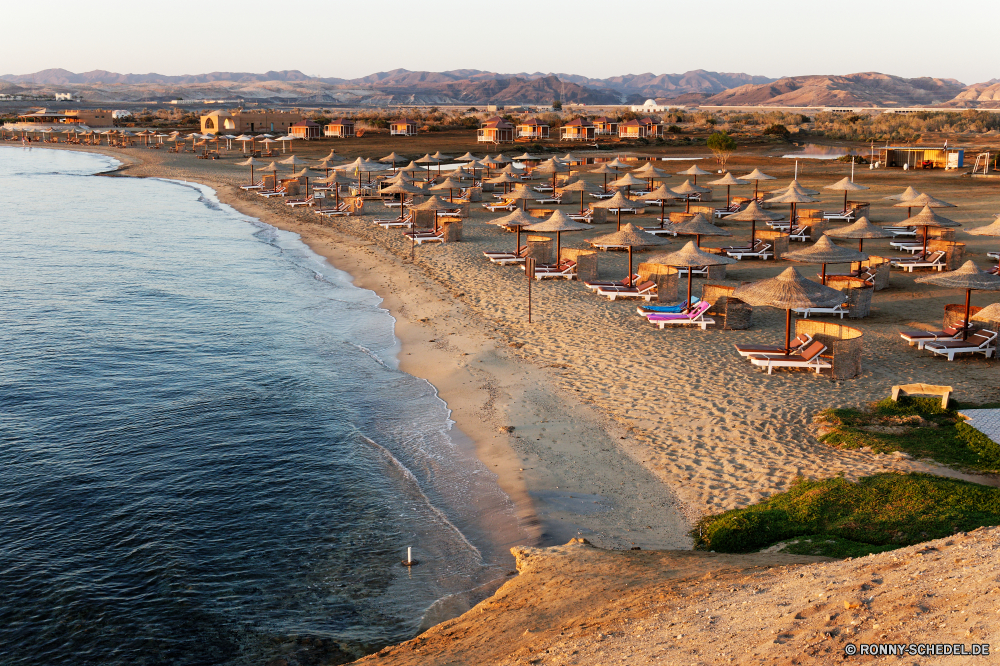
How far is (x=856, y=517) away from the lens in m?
8.60

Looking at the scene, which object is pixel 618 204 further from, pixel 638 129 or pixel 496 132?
pixel 638 129

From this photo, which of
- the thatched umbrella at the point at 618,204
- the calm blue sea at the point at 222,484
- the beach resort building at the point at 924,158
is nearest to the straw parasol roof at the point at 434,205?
the thatched umbrella at the point at 618,204

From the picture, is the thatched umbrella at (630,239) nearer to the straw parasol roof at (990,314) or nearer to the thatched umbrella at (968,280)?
the thatched umbrella at (968,280)

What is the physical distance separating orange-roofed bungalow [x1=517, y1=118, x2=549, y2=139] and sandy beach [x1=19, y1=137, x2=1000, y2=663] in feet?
174

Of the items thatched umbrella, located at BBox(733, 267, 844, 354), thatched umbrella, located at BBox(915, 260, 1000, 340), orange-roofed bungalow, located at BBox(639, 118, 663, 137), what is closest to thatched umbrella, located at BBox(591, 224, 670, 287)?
thatched umbrella, located at BBox(733, 267, 844, 354)

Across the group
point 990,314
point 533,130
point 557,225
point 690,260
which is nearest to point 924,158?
point 557,225

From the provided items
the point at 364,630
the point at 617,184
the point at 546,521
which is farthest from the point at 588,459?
the point at 617,184

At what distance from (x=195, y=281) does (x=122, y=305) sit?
127 inches

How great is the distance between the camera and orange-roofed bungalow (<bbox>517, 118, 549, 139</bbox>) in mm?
74250

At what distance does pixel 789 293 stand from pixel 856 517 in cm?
547

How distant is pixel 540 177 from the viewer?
47.1 m

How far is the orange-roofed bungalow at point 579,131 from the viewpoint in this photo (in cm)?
7188

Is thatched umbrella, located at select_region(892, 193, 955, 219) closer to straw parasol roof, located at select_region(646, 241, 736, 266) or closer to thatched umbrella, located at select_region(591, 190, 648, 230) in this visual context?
thatched umbrella, located at select_region(591, 190, 648, 230)

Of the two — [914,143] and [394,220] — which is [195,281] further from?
[914,143]
